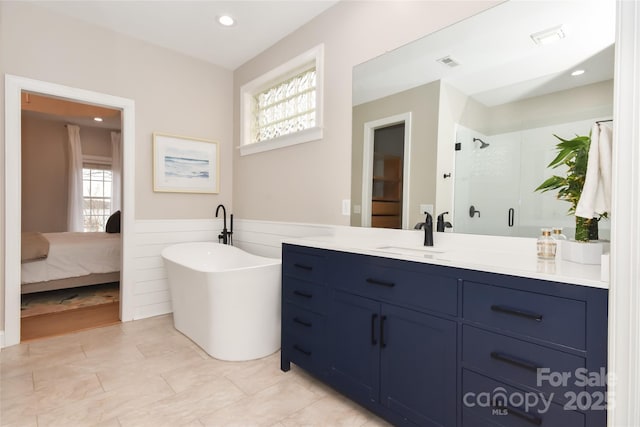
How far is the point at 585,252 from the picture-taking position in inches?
51.4

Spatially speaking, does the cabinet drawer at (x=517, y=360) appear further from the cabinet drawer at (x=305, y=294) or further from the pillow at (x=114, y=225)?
the pillow at (x=114, y=225)

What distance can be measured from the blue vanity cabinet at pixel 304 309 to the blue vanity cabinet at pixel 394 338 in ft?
0.27

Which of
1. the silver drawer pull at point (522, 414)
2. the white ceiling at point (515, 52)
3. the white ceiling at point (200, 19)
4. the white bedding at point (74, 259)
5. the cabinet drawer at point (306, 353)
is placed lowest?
the cabinet drawer at point (306, 353)

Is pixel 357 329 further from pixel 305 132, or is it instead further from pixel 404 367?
pixel 305 132

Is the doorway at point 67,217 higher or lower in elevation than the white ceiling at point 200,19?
lower

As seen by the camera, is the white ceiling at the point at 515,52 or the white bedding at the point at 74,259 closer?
the white ceiling at the point at 515,52

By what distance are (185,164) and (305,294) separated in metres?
2.29

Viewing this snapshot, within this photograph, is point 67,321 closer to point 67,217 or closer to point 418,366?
point 418,366

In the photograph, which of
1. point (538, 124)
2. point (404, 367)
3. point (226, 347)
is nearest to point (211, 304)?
point (226, 347)

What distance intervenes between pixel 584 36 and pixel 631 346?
135cm

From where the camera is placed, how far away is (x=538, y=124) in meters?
1.61

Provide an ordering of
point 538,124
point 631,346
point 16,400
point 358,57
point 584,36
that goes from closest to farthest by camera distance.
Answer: point 631,346 < point 584,36 < point 538,124 < point 16,400 < point 358,57

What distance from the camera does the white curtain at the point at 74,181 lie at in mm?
6129

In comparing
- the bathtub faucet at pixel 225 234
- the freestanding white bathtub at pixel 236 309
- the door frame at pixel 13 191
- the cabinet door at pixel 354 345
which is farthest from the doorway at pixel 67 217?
the cabinet door at pixel 354 345
